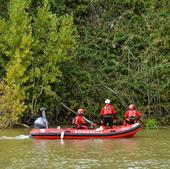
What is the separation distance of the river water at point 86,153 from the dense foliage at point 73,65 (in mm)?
3905

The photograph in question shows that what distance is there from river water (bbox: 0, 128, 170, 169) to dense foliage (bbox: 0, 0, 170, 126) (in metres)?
3.90

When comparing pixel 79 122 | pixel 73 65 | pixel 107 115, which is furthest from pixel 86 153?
pixel 73 65

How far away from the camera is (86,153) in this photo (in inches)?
734

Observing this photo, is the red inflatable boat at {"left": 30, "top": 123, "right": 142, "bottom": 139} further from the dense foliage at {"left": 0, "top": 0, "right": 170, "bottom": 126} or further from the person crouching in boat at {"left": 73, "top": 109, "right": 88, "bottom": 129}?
the dense foliage at {"left": 0, "top": 0, "right": 170, "bottom": 126}

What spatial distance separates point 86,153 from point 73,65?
38.3ft

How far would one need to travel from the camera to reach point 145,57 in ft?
98.6

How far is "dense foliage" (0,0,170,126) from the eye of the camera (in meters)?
27.4

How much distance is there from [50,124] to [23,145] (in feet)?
A: 26.6

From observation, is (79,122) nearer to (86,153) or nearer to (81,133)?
(81,133)

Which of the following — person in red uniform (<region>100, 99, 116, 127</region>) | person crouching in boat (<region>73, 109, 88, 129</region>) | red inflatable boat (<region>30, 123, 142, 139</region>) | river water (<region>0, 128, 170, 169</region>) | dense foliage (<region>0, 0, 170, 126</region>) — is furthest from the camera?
dense foliage (<region>0, 0, 170, 126</region>)

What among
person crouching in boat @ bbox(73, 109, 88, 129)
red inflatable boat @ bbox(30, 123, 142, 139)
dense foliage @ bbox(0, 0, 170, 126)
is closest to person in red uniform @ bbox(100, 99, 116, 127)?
person crouching in boat @ bbox(73, 109, 88, 129)

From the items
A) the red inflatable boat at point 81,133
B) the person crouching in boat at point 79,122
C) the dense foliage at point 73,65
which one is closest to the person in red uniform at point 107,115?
the person crouching in boat at point 79,122

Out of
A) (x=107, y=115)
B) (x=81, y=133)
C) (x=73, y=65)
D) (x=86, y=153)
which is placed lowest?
(x=86, y=153)

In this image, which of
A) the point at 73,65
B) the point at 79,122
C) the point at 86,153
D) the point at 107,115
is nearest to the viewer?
the point at 86,153
